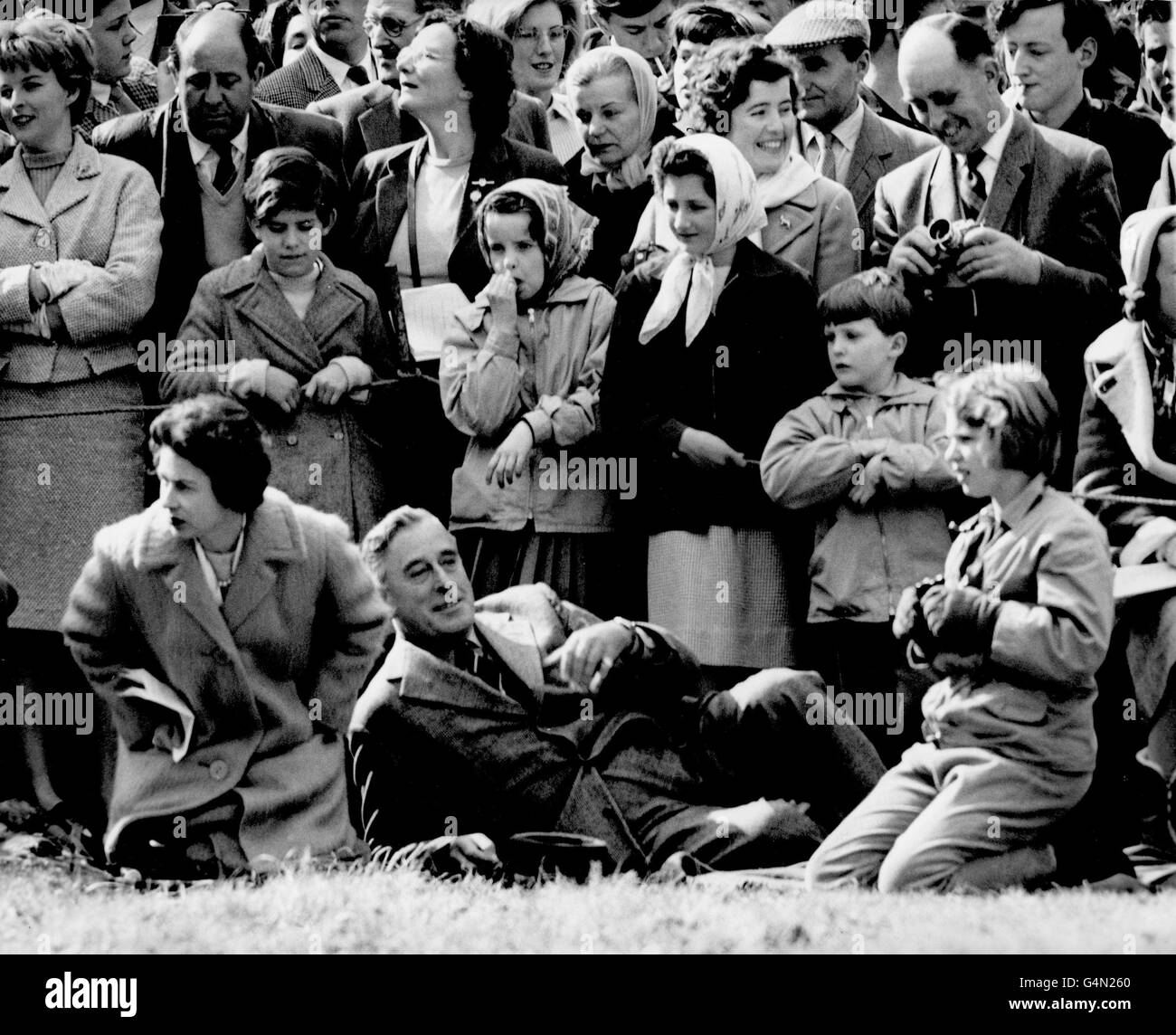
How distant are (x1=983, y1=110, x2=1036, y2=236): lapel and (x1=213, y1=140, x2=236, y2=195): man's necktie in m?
2.76

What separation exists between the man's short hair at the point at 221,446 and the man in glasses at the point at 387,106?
1.86 metres

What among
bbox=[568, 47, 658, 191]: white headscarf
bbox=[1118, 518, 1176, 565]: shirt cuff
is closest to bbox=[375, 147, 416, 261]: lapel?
bbox=[568, 47, 658, 191]: white headscarf

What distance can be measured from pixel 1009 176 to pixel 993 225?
189 millimetres

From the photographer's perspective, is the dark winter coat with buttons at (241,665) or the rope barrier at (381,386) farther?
the rope barrier at (381,386)

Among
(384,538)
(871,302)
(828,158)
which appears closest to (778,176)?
(828,158)

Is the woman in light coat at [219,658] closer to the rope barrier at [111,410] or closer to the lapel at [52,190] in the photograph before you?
the rope barrier at [111,410]

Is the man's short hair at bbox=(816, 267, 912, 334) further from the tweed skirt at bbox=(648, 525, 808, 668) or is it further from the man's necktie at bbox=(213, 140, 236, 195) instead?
the man's necktie at bbox=(213, 140, 236, 195)

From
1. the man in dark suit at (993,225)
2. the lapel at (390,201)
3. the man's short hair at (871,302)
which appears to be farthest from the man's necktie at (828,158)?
the lapel at (390,201)

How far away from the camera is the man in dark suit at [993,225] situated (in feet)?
36.6

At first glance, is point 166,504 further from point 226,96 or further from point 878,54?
point 878,54

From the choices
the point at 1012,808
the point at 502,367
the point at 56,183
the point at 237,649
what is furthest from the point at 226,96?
the point at 1012,808

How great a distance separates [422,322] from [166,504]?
1.41 metres

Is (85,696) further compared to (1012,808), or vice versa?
(85,696)

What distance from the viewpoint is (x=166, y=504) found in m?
10.5
